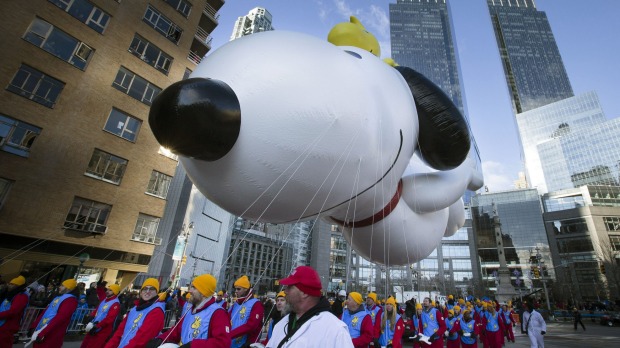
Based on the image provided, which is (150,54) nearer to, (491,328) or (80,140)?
(80,140)

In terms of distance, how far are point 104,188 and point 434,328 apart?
14939 mm

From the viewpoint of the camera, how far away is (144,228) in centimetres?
1620

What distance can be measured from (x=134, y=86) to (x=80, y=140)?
4173 millimetres

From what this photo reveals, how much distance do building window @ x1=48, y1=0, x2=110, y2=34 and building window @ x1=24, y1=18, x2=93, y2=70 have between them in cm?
121

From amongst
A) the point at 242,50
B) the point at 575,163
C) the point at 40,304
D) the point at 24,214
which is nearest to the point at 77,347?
the point at 40,304

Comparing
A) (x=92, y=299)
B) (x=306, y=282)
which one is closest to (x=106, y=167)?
(x=92, y=299)

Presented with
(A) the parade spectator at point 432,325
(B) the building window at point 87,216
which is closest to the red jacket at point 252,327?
(A) the parade spectator at point 432,325

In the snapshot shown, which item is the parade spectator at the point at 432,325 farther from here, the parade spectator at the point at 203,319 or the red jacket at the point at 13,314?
the red jacket at the point at 13,314

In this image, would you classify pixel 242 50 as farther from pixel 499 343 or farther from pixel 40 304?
pixel 499 343

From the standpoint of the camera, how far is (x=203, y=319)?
2861 millimetres

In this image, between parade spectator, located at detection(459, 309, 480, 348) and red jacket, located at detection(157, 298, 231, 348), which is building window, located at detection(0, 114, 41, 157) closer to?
red jacket, located at detection(157, 298, 231, 348)

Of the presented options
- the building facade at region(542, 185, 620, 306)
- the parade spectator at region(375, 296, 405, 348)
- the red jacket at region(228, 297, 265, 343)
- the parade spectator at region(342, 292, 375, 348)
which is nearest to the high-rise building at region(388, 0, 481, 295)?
the building facade at region(542, 185, 620, 306)

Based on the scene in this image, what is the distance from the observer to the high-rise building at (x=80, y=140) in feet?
40.9

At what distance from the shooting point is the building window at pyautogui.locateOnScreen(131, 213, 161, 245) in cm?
1590
